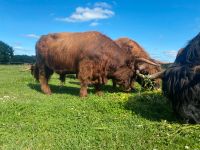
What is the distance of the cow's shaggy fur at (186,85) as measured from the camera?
777 cm

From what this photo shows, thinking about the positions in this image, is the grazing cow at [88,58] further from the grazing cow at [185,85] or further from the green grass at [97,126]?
the grazing cow at [185,85]

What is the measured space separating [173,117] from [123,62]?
5.00 metres

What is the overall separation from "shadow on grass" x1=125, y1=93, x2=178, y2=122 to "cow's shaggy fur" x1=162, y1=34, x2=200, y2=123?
69cm

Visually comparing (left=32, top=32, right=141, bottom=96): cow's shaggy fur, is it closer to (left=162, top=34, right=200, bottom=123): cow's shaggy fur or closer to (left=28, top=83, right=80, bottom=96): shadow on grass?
(left=28, top=83, right=80, bottom=96): shadow on grass

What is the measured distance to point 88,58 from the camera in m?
13.4

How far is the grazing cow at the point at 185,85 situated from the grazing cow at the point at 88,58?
195 inches

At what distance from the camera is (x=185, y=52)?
28.7 ft

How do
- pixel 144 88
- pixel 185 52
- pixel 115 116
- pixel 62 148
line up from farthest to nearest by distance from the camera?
1. pixel 144 88
2. pixel 115 116
3. pixel 185 52
4. pixel 62 148

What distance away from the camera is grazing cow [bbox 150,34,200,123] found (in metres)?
7.77

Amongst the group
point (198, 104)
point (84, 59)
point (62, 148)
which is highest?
point (84, 59)

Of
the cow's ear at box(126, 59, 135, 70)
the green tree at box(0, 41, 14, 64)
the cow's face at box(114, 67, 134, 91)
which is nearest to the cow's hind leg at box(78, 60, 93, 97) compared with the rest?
the cow's face at box(114, 67, 134, 91)

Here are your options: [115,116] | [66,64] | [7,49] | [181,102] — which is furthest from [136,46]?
[7,49]

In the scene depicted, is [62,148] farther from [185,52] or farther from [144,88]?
[144,88]

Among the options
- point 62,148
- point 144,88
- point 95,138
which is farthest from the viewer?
point 144,88
